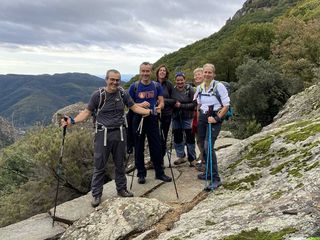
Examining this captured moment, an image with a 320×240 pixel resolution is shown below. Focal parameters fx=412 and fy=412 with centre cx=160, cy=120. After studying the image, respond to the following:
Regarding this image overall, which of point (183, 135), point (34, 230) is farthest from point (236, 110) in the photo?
point (34, 230)

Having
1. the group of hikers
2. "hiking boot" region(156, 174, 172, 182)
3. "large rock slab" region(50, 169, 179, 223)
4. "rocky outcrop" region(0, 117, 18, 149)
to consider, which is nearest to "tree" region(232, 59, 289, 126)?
"rocky outcrop" region(0, 117, 18, 149)

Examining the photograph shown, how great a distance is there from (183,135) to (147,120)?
6.92 feet

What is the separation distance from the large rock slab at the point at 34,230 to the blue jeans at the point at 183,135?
3905mm

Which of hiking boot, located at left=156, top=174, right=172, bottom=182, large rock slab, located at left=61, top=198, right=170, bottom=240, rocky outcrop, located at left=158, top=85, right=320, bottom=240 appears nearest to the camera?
rocky outcrop, located at left=158, top=85, right=320, bottom=240

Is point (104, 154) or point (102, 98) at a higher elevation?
point (102, 98)

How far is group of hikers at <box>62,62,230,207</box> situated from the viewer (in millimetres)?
8523

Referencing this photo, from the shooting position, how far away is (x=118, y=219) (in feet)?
25.1

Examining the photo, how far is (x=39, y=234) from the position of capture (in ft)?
27.5

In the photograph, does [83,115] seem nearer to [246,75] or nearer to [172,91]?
[172,91]

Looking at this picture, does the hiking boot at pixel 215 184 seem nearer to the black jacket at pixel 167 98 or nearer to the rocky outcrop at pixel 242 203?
the rocky outcrop at pixel 242 203

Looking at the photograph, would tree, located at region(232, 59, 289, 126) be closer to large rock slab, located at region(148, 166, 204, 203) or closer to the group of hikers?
the group of hikers

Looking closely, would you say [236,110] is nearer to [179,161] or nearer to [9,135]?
[179,161]

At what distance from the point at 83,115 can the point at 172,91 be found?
107 inches

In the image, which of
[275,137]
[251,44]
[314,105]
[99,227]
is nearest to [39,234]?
[99,227]
